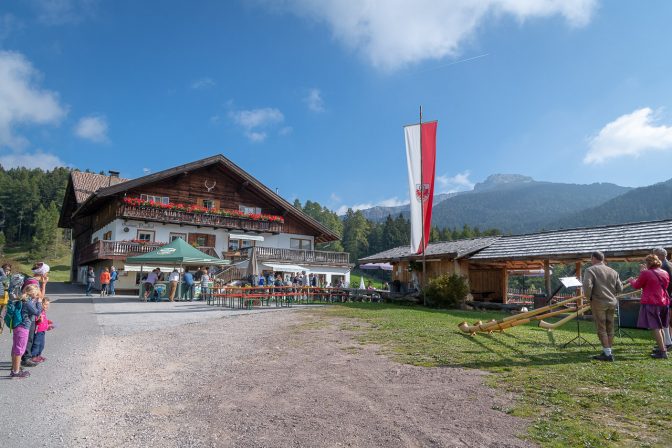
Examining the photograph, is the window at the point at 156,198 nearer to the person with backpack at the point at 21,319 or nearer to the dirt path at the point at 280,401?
the dirt path at the point at 280,401

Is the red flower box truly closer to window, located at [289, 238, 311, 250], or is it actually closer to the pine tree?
window, located at [289, 238, 311, 250]

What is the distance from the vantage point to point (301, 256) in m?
33.9

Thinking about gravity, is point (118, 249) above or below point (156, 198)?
below

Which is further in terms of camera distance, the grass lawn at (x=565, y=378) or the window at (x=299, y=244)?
the window at (x=299, y=244)

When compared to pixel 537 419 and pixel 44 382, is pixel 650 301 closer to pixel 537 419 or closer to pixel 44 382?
pixel 537 419

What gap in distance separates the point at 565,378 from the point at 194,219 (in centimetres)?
2712

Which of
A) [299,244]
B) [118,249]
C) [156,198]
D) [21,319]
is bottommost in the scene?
[21,319]

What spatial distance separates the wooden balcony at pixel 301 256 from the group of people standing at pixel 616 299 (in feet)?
86.0

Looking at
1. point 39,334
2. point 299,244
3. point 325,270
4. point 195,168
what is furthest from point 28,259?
point 39,334

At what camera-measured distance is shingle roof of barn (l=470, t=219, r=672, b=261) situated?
554 inches

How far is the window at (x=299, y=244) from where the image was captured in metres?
35.4

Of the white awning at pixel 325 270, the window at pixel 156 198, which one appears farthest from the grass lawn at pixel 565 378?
the white awning at pixel 325 270

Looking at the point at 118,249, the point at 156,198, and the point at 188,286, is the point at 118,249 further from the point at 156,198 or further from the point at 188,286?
the point at 188,286

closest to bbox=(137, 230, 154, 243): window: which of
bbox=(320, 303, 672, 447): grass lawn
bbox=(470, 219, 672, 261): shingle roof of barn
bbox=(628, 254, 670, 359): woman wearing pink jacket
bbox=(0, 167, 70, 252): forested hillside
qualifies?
bbox=(470, 219, 672, 261): shingle roof of barn
